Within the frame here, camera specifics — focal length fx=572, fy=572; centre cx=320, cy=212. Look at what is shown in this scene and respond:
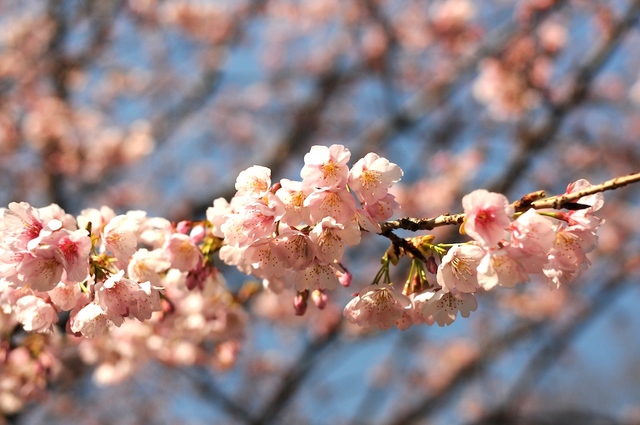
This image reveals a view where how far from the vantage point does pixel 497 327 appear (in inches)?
296

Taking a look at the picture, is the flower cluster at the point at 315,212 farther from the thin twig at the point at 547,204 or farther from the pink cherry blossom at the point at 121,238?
the pink cherry blossom at the point at 121,238

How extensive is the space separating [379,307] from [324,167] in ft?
1.28

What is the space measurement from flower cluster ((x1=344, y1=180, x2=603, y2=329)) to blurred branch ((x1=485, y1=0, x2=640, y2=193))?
116 inches

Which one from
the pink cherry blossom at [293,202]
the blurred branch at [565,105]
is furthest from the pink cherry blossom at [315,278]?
the blurred branch at [565,105]

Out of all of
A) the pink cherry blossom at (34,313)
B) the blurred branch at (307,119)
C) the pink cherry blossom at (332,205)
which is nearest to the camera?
the pink cherry blossom at (332,205)

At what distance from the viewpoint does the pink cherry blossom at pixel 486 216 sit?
1171 mm

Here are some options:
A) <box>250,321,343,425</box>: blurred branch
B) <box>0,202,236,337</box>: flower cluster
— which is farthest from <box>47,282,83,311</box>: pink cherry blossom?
<box>250,321,343,425</box>: blurred branch

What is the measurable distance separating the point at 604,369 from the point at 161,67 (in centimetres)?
1112

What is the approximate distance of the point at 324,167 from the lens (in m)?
1.31

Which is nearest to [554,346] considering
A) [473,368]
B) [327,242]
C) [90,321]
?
[473,368]

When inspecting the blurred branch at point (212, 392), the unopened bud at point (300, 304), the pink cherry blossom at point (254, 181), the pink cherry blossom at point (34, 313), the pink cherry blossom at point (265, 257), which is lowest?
the pink cherry blossom at point (34, 313)

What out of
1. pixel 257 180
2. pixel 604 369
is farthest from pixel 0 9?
pixel 604 369

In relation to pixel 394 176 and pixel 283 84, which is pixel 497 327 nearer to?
pixel 283 84

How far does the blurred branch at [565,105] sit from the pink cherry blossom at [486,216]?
→ 3.13 m
